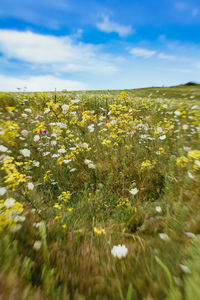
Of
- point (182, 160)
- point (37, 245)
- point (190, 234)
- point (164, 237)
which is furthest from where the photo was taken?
point (182, 160)

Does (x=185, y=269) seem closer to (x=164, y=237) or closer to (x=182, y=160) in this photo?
(x=164, y=237)

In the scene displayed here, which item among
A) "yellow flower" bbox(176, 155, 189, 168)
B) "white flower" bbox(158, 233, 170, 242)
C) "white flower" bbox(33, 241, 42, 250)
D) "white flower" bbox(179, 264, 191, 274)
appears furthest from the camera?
"yellow flower" bbox(176, 155, 189, 168)

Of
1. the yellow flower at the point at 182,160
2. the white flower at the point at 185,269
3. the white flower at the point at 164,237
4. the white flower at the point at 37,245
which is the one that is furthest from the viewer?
the yellow flower at the point at 182,160

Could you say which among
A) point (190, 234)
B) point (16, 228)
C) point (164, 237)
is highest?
point (16, 228)

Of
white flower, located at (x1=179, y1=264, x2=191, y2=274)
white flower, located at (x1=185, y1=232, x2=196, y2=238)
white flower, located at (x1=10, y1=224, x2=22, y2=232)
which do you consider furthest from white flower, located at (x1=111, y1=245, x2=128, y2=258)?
white flower, located at (x1=10, y1=224, x2=22, y2=232)

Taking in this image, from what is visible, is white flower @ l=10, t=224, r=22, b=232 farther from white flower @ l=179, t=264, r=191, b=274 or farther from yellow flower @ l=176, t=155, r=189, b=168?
yellow flower @ l=176, t=155, r=189, b=168

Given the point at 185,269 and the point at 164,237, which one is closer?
the point at 185,269

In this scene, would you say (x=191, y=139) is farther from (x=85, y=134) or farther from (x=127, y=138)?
(x=85, y=134)

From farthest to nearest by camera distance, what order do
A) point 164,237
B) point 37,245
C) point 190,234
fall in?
1. point 164,237
2. point 190,234
3. point 37,245

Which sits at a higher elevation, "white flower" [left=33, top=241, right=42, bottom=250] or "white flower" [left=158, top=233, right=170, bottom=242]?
"white flower" [left=33, top=241, right=42, bottom=250]

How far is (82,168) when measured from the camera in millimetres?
3270

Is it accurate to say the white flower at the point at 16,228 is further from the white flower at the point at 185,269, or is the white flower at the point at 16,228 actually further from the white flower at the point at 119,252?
the white flower at the point at 185,269

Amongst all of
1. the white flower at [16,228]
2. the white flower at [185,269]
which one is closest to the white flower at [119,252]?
the white flower at [185,269]

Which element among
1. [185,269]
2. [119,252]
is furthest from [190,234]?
[119,252]
